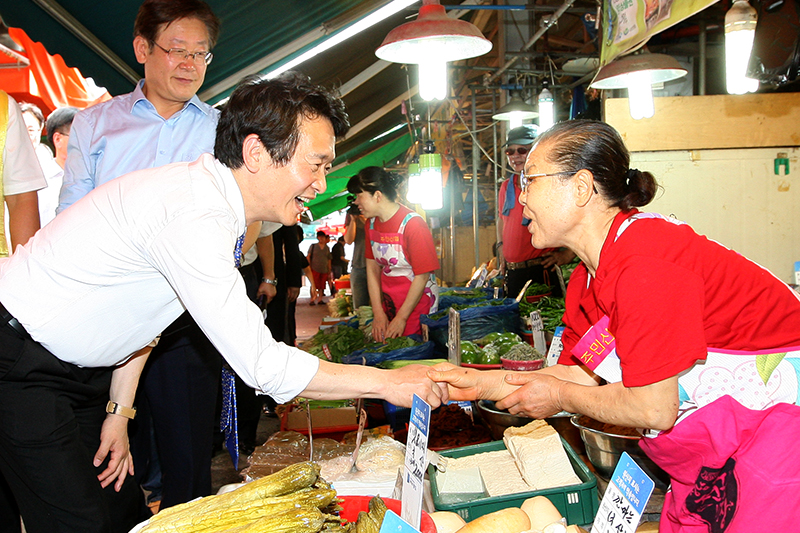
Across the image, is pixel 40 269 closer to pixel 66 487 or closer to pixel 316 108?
pixel 66 487

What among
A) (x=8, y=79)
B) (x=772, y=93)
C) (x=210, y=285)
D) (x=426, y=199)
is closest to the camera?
(x=210, y=285)

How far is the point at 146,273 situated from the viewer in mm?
1738

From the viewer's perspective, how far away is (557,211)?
1.87 meters

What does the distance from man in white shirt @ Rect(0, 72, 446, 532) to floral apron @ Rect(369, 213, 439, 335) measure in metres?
3.05

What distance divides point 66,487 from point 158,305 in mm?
608

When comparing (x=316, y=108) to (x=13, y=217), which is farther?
(x=13, y=217)

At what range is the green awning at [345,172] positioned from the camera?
15.8 meters

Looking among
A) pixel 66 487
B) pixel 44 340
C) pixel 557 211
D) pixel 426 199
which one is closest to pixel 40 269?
pixel 44 340

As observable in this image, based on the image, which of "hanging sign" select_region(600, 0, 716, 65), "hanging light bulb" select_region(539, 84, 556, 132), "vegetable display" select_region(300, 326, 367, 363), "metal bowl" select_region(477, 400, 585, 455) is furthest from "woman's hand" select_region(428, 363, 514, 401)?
"hanging light bulb" select_region(539, 84, 556, 132)

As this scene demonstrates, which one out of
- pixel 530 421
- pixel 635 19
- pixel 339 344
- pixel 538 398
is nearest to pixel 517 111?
pixel 635 19

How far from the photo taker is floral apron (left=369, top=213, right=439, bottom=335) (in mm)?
4945

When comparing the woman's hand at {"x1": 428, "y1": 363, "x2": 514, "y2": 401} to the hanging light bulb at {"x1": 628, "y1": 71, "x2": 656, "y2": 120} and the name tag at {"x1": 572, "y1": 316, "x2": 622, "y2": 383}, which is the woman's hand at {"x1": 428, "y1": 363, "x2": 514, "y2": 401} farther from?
the hanging light bulb at {"x1": 628, "y1": 71, "x2": 656, "y2": 120}

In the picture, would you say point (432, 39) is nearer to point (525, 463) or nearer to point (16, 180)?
point (16, 180)

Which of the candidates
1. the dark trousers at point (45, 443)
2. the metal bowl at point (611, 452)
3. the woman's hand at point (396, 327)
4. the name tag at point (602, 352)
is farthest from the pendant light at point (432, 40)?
the dark trousers at point (45, 443)
